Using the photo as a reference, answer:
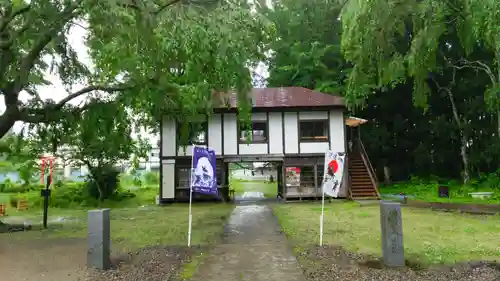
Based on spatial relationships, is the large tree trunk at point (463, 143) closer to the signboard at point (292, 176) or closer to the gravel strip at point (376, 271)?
the signboard at point (292, 176)

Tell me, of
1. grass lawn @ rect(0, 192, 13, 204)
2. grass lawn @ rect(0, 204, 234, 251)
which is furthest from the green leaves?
grass lawn @ rect(0, 192, 13, 204)

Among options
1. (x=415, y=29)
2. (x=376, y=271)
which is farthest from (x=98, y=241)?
(x=415, y=29)

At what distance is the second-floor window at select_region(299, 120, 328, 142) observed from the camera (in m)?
19.6

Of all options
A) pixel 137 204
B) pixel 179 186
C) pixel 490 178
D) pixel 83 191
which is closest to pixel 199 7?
pixel 179 186

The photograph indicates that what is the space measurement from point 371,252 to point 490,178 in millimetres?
17310

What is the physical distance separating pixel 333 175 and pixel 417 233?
2631 mm

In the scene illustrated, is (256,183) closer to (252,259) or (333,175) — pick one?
(333,175)

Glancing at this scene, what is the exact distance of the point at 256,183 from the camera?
4422 cm

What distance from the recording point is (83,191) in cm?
2202

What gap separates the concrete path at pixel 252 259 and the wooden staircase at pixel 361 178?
9.74 m

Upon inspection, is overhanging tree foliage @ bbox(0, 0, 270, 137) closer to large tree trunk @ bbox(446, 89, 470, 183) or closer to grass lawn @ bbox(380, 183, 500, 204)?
grass lawn @ bbox(380, 183, 500, 204)

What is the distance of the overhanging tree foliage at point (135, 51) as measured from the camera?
656cm

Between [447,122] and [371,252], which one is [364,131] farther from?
[371,252]

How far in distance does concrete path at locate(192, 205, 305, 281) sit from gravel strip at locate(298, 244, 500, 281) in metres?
0.31
